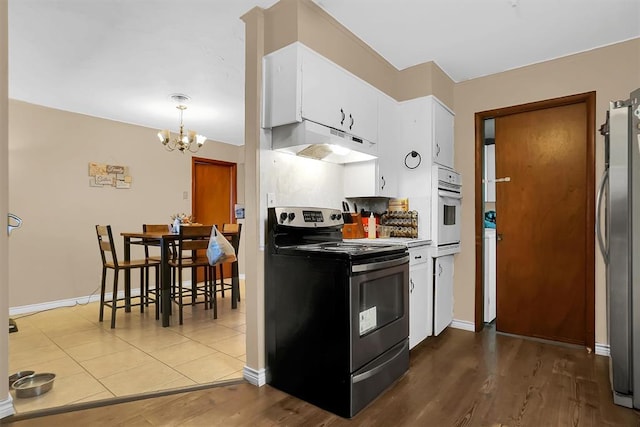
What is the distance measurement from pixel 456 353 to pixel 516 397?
2.27 feet

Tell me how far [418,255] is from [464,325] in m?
1.11

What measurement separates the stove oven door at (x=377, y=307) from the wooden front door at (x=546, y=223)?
4.85 feet

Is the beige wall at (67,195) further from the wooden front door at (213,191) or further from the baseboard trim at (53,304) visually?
the wooden front door at (213,191)

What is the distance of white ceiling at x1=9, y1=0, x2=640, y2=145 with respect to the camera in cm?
233

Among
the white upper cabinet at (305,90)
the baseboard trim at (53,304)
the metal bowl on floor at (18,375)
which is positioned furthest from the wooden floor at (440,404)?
the baseboard trim at (53,304)

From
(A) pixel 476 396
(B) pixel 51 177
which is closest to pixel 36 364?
(B) pixel 51 177

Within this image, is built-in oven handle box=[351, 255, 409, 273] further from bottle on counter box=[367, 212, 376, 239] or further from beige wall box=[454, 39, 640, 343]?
beige wall box=[454, 39, 640, 343]

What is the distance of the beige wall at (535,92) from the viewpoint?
280 centimetres

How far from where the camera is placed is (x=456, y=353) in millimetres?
2814

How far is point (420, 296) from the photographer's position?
287cm

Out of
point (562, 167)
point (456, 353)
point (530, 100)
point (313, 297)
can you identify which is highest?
point (530, 100)

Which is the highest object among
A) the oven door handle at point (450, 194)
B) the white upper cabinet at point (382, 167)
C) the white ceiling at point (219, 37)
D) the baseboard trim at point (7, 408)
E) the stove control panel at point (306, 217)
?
the white ceiling at point (219, 37)

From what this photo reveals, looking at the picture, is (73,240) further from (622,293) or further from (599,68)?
(599,68)

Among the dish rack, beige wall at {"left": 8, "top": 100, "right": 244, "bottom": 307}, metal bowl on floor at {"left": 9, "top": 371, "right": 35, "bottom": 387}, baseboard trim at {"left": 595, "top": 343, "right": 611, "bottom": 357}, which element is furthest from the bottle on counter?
beige wall at {"left": 8, "top": 100, "right": 244, "bottom": 307}
